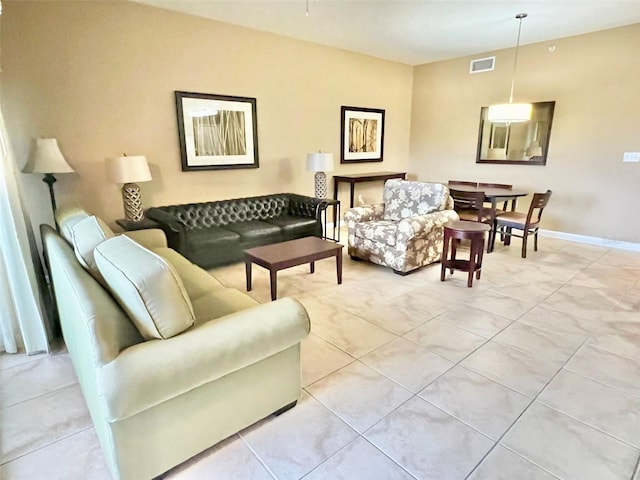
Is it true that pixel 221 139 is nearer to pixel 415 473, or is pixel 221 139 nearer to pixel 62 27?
pixel 62 27

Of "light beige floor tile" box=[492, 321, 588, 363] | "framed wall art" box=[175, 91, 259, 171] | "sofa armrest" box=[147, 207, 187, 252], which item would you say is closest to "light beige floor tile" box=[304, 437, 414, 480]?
"light beige floor tile" box=[492, 321, 588, 363]

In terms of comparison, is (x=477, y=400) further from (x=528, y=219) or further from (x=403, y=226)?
(x=528, y=219)

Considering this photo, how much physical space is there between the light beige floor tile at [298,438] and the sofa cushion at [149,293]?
2.31 ft

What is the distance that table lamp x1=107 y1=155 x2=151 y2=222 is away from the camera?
3.44 m

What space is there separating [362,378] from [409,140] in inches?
225

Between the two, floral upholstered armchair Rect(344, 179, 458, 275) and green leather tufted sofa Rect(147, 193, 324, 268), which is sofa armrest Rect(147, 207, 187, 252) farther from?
floral upholstered armchair Rect(344, 179, 458, 275)

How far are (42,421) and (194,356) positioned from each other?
1156 millimetres

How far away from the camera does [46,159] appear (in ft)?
10.2

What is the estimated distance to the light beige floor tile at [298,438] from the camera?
1.59 m

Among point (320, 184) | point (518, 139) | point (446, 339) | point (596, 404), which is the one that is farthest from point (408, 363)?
point (518, 139)

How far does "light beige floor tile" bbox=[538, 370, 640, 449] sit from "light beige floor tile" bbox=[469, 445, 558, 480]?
490mm

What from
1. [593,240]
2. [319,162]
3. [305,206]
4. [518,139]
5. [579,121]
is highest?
[579,121]

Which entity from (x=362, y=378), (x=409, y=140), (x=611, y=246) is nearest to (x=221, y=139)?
(x=362, y=378)

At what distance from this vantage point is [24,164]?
331 centimetres
